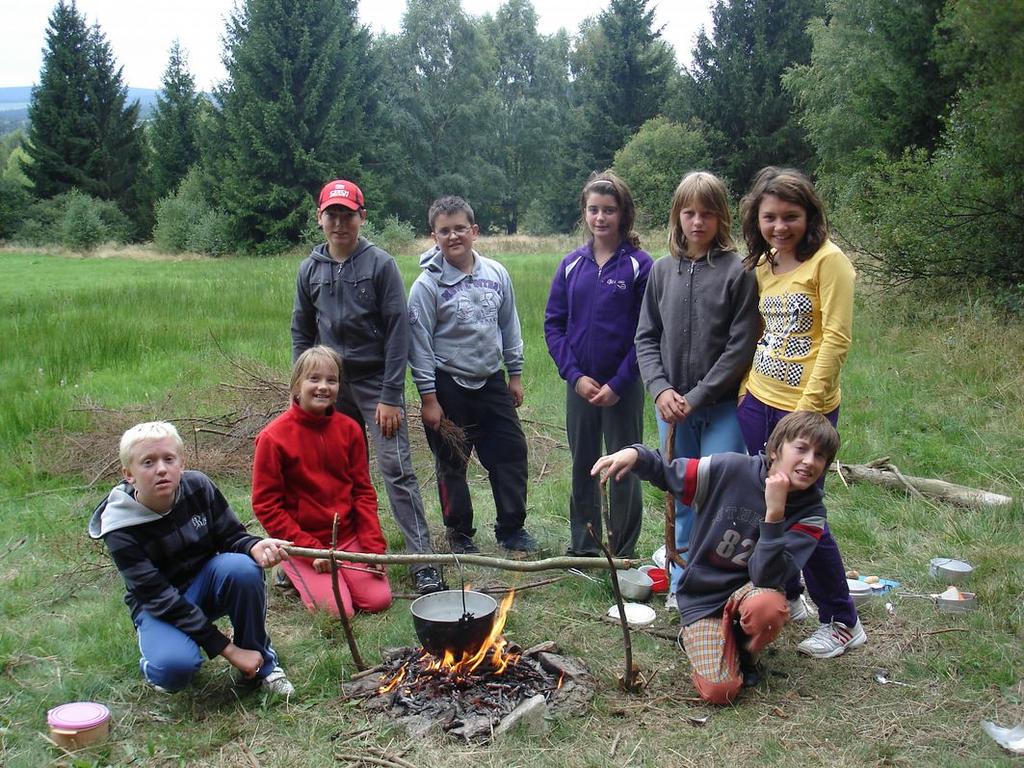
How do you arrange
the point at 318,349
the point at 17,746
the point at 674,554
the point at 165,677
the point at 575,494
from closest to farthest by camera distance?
1. the point at 17,746
2. the point at 165,677
3. the point at 674,554
4. the point at 318,349
5. the point at 575,494

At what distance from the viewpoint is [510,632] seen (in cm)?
378

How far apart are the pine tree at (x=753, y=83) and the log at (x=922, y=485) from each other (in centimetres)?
3142

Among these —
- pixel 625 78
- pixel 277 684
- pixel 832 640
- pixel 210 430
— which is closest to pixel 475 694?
pixel 277 684

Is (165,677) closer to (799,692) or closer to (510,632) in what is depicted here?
(510,632)

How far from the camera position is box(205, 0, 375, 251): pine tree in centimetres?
3347

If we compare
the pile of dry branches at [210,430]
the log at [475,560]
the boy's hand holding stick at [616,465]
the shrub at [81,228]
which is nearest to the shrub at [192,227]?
the shrub at [81,228]

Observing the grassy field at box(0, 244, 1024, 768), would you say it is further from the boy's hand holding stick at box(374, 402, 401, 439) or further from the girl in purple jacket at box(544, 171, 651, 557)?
the boy's hand holding stick at box(374, 402, 401, 439)

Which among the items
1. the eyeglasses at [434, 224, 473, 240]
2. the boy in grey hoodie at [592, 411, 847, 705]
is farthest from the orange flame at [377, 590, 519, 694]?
the eyeglasses at [434, 224, 473, 240]

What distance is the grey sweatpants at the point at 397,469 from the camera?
4332 mm

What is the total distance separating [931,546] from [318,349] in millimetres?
3517

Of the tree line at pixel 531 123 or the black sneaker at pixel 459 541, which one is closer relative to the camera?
the black sneaker at pixel 459 541

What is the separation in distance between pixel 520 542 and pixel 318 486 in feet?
4.32

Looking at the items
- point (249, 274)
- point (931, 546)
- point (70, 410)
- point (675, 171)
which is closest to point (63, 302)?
point (249, 274)

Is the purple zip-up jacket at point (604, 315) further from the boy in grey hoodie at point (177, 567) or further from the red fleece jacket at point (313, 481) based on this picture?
the boy in grey hoodie at point (177, 567)
